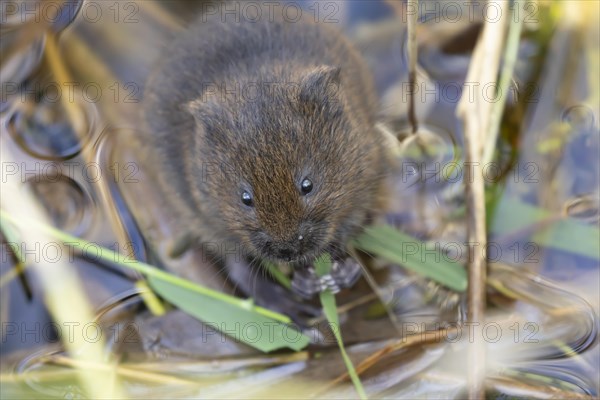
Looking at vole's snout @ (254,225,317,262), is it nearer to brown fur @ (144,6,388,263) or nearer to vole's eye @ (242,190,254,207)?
brown fur @ (144,6,388,263)

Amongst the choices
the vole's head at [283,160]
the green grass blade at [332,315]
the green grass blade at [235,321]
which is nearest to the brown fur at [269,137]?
the vole's head at [283,160]

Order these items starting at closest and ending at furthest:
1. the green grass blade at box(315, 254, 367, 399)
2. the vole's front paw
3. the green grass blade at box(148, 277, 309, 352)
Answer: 1. the green grass blade at box(315, 254, 367, 399)
2. the green grass blade at box(148, 277, 309, 352)
3. the vole's front paw

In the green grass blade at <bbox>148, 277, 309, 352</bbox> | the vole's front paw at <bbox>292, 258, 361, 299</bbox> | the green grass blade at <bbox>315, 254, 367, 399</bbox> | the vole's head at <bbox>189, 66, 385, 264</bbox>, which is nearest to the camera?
the vole's head at <bbox>189, 66, 385, 264</bbox>

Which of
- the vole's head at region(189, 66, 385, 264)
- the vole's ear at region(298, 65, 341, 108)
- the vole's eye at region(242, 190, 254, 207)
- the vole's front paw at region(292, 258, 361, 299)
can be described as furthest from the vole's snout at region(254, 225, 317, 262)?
the vole's ear at region(298, 65, 341, 108)

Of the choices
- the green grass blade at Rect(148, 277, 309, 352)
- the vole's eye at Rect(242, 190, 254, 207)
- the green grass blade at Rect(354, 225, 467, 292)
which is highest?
the vole's eye at Rect(242, 190, 254, 207)

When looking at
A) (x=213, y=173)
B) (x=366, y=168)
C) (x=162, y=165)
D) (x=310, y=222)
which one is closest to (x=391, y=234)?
(x=366, y=168)

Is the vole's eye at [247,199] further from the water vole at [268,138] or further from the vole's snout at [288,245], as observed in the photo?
the vole's snout at [288,245]
